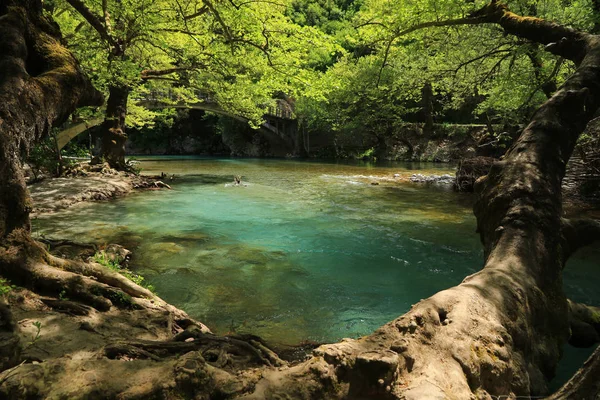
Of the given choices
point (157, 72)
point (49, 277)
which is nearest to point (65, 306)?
point (49, 277)

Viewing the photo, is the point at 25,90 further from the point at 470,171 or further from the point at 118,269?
the point at 470,171

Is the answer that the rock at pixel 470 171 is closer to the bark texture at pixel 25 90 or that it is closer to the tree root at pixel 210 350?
the tree root at pixel 210 350

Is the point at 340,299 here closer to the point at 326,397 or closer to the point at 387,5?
the point at 326,397

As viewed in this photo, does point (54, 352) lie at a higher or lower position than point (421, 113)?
lower

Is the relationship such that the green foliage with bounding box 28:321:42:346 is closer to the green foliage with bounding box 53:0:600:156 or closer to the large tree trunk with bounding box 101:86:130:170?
the green foliage with bounding box 53:0:600:156

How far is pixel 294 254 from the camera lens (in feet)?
24.6

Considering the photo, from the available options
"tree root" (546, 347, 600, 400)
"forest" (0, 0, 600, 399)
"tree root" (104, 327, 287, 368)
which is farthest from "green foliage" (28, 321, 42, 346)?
"tree root" (546, 347, 600, 400)

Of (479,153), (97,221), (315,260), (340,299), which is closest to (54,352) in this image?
(340,299)

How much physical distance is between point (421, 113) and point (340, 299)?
3398 centimetres

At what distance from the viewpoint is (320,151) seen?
37875 millimetres

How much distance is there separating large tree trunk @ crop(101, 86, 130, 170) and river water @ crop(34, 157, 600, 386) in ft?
13.3

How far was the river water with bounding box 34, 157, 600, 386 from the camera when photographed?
16.2 ft

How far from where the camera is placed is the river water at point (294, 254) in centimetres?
493

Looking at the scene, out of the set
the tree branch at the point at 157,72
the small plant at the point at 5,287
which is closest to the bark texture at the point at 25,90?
the small plant at the point at 5,287
